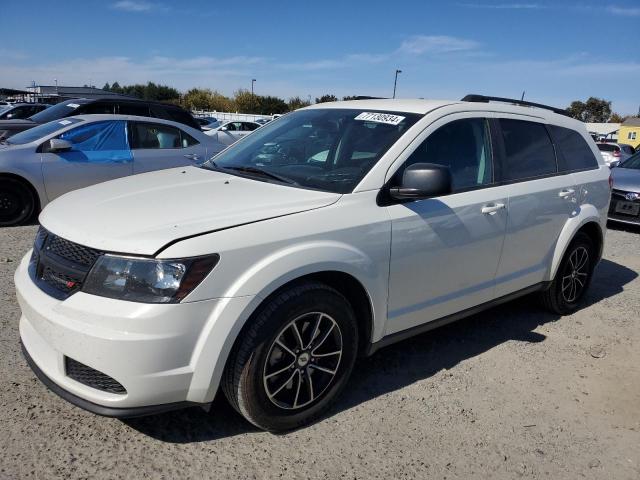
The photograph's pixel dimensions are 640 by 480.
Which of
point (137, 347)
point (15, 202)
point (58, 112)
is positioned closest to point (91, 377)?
point (137, 347)

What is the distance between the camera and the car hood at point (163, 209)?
2422 millimetres

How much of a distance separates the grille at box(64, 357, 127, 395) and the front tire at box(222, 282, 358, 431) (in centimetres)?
50

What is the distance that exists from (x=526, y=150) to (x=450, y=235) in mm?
1287

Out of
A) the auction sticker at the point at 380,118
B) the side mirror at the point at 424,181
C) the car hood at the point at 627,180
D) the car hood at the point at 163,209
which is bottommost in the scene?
the car hood at the point at 627,180

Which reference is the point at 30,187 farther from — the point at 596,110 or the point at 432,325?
the point at 596,110

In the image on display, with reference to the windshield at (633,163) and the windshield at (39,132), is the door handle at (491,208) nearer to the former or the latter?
the windshield at (39,132)

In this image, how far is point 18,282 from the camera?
9.36 ft

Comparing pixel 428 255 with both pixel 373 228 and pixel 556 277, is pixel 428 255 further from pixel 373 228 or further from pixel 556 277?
pixel 556 277

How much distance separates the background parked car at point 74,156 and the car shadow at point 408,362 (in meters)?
4.09

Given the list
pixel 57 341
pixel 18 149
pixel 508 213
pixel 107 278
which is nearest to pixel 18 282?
pixel 57 341

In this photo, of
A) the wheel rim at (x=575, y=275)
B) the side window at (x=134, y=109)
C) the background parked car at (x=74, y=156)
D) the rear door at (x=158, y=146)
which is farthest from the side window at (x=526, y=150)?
the side window at (x=134, y=109)

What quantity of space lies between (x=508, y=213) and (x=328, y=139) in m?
1.37

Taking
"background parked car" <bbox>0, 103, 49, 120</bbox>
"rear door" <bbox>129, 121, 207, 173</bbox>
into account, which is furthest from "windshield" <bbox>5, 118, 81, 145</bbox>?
"background parked car" <bbox>0, 103, 49, 120</bbox>

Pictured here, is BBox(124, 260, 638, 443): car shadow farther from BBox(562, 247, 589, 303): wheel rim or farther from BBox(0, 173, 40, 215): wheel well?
BBox(0, 173, 40, 215): wheel well
